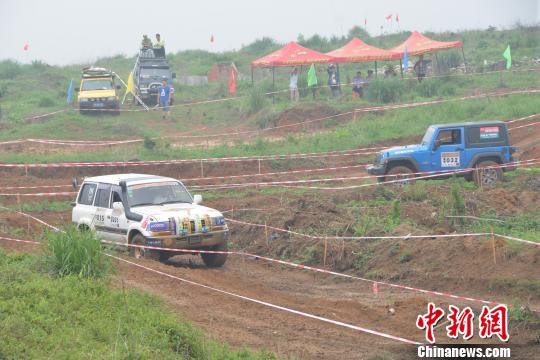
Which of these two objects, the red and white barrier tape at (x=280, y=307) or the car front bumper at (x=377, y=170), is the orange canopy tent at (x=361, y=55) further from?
the red and white barrier tape at (x=280, y=307)

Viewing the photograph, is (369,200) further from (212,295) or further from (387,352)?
(387,352)

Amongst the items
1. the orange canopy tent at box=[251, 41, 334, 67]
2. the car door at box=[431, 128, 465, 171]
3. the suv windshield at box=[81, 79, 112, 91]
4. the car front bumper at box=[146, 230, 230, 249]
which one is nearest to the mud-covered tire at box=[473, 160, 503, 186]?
the car door at box=[431, 128, 465, 171]

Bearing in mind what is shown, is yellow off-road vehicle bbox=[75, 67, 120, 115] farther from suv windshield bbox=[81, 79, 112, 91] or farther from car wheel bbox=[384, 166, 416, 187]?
car wheel bbox=[384, 166, 416, 187]

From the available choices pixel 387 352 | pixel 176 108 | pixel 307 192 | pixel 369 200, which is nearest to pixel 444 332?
pixel 387 352

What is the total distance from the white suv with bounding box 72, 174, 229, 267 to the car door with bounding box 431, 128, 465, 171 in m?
7.96

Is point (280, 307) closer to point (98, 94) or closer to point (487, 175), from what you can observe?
point (487, 175)

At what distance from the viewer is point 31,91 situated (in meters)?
52.3

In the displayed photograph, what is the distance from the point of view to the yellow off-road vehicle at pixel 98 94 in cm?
4050

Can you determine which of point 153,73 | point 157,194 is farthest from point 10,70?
point 157,194

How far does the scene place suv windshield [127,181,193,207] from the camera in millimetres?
16500

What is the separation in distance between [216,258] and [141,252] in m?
1.44

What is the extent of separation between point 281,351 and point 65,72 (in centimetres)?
5381

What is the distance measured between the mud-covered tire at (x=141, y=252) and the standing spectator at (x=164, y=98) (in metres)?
25.6

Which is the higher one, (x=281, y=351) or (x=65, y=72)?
(x=65, y=72)
